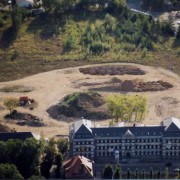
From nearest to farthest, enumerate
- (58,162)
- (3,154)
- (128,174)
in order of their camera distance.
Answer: (128,174), (3,154), (58,162)

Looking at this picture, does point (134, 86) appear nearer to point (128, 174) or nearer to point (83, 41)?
point (83, 41)

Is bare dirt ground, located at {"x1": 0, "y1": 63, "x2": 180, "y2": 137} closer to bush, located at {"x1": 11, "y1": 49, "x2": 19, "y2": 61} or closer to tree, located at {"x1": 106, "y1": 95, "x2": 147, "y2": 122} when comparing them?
tree, located at {"x1": 106, "y1": 95, "x2": 147, "y2": 122}

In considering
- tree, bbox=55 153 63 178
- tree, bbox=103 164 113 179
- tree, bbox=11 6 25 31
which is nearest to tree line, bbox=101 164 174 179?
tree, bbox=103 164 113 179

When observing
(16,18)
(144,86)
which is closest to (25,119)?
(144,86)

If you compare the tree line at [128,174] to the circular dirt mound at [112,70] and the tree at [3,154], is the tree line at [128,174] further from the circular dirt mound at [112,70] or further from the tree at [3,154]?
the circular dirt mound at [112,70]

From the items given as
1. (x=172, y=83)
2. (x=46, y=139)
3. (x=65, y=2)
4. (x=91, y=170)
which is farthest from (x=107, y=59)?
(x=91, y=170)

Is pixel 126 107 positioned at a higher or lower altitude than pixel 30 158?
higher
